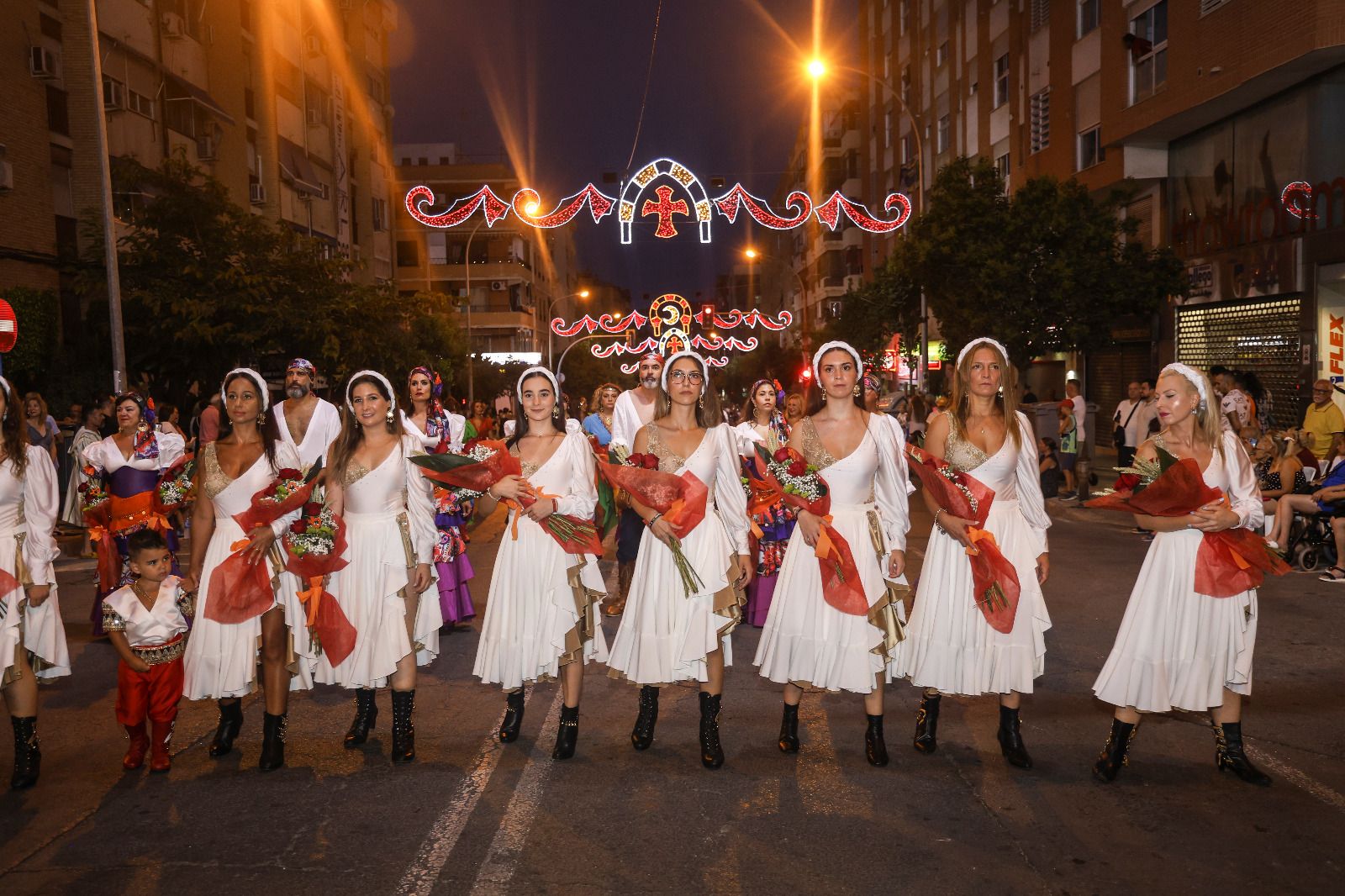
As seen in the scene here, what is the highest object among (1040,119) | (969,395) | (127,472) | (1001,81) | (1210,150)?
(1001,81)

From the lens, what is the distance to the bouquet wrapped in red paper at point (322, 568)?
5.38 meters

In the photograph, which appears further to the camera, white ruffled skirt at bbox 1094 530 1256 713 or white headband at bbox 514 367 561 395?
white headband at bbox 514 367 561 395

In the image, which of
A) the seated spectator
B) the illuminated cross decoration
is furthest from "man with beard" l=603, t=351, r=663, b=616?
the seated spectator

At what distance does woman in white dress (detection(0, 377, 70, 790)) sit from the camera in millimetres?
5180

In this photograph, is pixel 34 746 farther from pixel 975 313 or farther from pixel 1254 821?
pixel 975 313

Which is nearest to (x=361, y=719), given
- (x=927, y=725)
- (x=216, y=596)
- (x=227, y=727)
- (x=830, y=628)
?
(x=227, y=727)

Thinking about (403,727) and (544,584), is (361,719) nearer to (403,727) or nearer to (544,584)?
(403,727)

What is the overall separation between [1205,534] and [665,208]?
1194 centimetres

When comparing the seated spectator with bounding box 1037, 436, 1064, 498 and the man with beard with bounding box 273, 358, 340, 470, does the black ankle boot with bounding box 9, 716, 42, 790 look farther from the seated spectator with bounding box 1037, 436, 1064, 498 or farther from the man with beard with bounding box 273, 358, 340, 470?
the seated spectator with bounding box 1037, 436, 1064, 498

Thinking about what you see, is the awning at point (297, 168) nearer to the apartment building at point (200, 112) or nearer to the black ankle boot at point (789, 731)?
the apartment building at point (200, 112)

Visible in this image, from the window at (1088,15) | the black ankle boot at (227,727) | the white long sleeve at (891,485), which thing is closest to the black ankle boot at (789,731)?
the white long sleeve at (891,485)

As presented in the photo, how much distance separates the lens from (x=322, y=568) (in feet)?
17.8

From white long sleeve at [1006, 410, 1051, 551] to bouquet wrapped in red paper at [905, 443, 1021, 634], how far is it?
0.70 ft

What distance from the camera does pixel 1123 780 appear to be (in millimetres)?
5047
